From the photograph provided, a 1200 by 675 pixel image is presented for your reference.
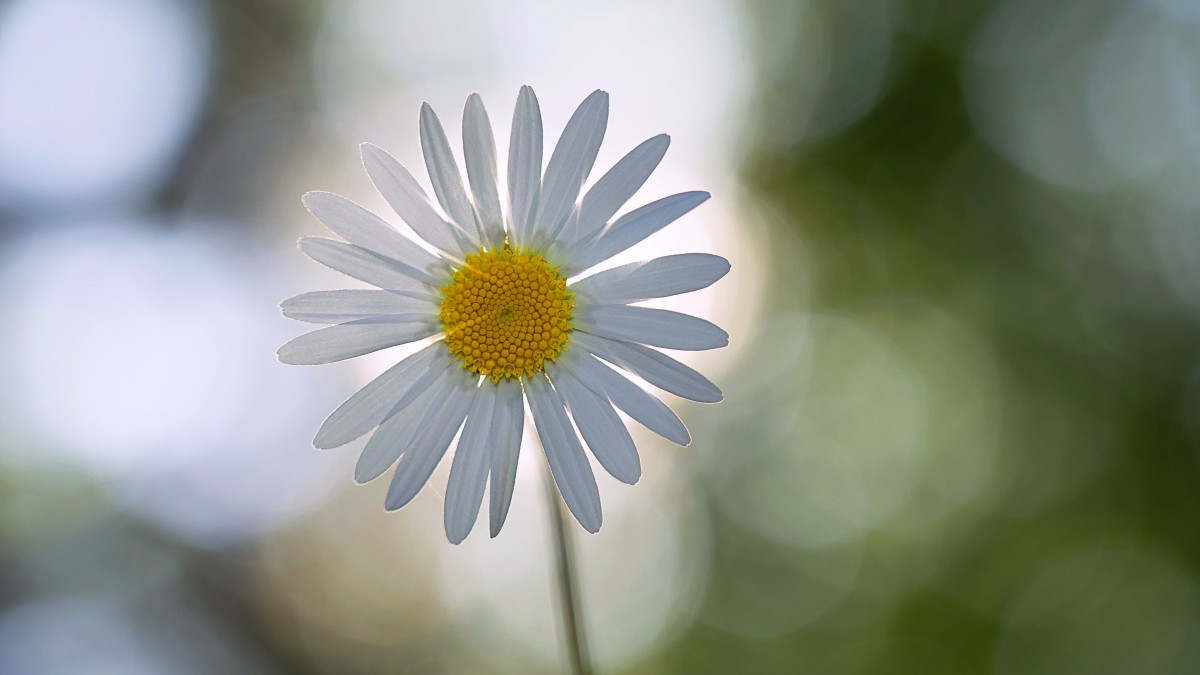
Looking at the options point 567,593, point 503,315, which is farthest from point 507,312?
point 567,593

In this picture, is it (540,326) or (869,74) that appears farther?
(869,74)

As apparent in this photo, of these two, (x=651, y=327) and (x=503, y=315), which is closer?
(x=651, y=327)

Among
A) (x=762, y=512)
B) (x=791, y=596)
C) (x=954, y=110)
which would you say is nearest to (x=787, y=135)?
(x=954, y=110)

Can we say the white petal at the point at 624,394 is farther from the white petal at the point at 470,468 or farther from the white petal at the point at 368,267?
the white petal at the point at 368,267

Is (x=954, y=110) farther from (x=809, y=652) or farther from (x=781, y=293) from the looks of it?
(x=809, y=652)

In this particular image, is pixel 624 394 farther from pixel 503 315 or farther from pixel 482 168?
pixel 482 168

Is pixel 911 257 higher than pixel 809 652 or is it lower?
higher
